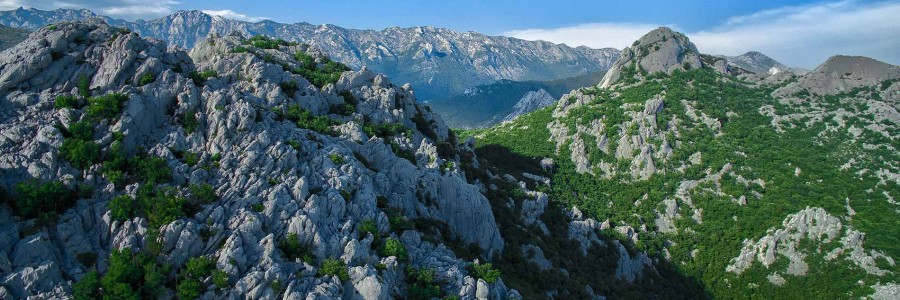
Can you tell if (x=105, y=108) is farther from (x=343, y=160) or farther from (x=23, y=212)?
(x=343, y=160)

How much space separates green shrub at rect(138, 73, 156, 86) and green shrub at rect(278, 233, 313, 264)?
19500 millimetres

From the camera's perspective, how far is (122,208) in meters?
36.8

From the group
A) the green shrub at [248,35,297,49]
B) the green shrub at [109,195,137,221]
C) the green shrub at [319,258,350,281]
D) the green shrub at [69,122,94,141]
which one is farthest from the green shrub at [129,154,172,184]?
the green shrub at [248,35,297,49]

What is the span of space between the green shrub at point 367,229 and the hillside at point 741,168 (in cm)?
4487

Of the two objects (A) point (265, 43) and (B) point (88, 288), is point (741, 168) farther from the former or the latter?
(B) point (88, 288)

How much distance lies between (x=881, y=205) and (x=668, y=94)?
141 ft

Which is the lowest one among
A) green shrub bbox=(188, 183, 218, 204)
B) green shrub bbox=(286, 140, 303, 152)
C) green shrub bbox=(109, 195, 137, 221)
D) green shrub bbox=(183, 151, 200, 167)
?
green shrub bbox=(109, 195, 137, 221)

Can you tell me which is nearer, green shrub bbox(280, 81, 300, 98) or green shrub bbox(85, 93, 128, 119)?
green shrub bbox(85, 93, 128, 119)

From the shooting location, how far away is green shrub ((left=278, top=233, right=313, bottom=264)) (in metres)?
38.3

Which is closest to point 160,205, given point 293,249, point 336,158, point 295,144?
point 293,249

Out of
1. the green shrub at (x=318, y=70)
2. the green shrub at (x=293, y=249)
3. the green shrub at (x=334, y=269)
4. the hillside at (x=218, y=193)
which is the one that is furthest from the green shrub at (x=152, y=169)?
the green shrub at (x=318, y=70)

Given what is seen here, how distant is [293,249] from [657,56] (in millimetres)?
115755

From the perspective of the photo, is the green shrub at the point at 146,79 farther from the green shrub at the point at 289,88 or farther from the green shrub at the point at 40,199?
the green shrub at the point at 289,88

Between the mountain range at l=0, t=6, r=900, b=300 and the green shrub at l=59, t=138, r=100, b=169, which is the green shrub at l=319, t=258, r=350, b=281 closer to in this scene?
the mountain range at l=0, t=6, r=900, b=300
